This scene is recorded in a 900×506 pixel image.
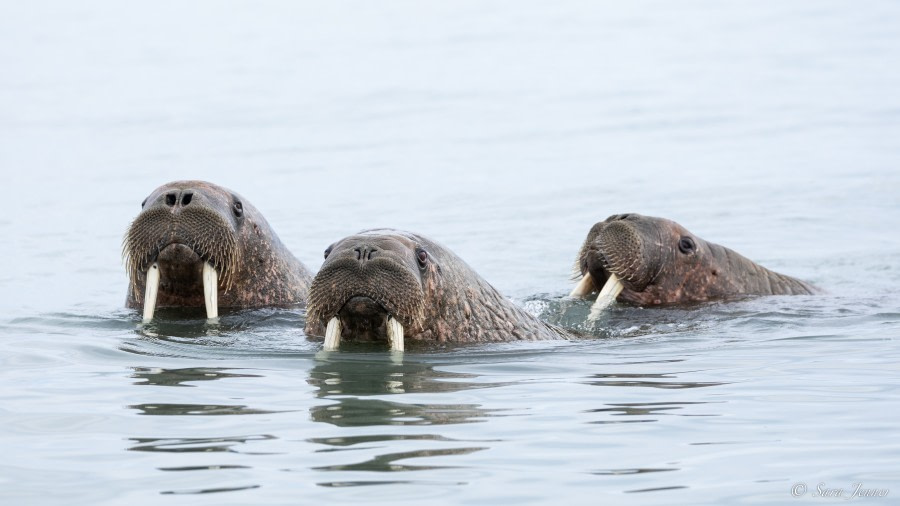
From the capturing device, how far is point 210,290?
11.1 metres

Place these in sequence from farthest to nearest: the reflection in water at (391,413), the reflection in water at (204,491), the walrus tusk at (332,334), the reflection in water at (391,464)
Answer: the walrus tusk at (332,334), the reflection in water at (391,413), the reflection in water at (391,464), the reflection in water at (204,491)

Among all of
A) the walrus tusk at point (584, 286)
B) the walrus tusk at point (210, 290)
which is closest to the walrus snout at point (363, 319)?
the walrus tusk at point (210, 290)

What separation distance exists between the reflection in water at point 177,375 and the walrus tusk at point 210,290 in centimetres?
161

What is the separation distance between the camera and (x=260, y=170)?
897 inches

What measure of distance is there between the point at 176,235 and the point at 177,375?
1.96 meters

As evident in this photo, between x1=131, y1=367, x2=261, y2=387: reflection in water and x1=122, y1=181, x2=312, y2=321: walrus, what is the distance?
5.39ft

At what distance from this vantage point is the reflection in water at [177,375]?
8.96 m

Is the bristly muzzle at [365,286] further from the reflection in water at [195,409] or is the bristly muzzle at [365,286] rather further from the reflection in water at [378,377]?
the reflection in water at [195,409]

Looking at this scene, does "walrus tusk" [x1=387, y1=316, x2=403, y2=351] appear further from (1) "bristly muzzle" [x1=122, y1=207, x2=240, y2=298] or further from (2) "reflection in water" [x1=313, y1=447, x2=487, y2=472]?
(1) "bristly muzzle" [x1=122, y1=207, x2=240, y2=298]

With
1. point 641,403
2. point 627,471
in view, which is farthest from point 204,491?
point 641,403

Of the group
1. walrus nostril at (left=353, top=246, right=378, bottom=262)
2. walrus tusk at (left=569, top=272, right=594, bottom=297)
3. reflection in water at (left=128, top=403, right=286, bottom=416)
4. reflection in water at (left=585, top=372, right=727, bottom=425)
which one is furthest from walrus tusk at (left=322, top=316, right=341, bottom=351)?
walrus tusk at (left=569, top=272, right=594, bottom=297)

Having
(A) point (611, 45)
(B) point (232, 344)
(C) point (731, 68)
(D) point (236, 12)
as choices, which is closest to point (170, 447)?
(B) point (232, 344)

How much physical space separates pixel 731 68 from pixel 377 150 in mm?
11203

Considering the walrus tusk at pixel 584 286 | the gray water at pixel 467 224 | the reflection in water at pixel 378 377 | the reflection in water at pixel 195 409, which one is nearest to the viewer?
the gray water at pixel 467 224
